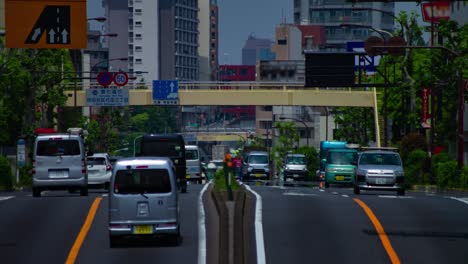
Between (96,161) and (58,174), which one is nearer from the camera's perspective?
(58,174)

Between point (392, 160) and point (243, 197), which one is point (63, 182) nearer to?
point (243, 197)

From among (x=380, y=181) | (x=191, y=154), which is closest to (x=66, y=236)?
(x=380, y=181)

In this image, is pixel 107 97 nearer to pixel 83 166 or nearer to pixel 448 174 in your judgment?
pixel 448 174

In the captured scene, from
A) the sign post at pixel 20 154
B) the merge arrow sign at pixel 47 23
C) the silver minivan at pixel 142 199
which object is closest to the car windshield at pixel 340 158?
the sign post at pixel 20 154

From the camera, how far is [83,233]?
30.8 meters

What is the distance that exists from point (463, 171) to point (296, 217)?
109ft

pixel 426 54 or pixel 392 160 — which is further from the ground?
pixel 426 54

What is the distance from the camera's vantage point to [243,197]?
35.2 meters

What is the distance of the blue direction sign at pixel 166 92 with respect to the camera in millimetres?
108062

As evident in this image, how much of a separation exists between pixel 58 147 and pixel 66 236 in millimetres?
15328

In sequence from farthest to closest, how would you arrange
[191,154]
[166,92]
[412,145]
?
[166,92] → [412,145] → [191,154]

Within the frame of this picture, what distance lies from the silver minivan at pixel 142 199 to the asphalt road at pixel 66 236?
A: 551 mm

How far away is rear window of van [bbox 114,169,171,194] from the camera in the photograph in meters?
27.8

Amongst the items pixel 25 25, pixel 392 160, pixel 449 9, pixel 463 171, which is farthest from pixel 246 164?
pixel 449 9
